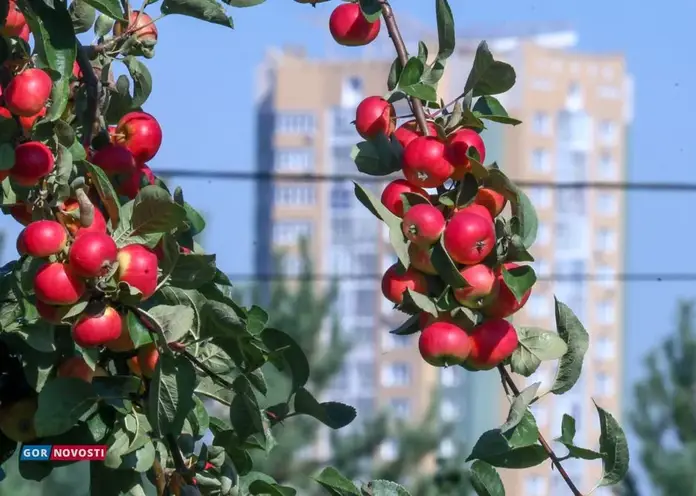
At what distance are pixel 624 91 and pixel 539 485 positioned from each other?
7248 mm

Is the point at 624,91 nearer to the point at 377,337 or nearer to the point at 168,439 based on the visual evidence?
the point at 377,337

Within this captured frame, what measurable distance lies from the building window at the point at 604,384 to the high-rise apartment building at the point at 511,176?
0.03m

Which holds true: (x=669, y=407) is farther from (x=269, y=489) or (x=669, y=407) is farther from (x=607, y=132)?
(x=607, y=132)

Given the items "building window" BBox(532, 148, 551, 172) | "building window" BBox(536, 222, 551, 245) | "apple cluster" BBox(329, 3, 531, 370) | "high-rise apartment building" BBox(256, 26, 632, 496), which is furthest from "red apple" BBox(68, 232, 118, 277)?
"building window" BBox(532, 148, 551, 172)

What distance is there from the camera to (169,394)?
1062 millimetres

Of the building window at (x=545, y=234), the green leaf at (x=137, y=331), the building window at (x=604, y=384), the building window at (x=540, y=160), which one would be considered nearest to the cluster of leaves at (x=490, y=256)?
the green leaf at (x=137, y=331)

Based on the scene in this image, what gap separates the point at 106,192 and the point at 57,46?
0.43 ft

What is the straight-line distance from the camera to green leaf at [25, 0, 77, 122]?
106cm

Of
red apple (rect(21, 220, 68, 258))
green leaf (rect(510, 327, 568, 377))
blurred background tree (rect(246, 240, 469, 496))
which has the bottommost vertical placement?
blurred background tree (rect(246, 240, 469, 496))

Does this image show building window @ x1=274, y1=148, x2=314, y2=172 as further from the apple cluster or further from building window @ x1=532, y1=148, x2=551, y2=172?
the apple cluster

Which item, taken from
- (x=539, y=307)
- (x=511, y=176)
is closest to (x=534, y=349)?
(x=511, y=176)

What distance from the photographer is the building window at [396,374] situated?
2116 centimetres

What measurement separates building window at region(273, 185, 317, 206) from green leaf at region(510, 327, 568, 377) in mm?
20414

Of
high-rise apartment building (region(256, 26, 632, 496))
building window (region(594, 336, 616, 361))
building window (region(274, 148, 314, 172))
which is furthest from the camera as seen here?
building window (region(594, 336, 616, 361))
